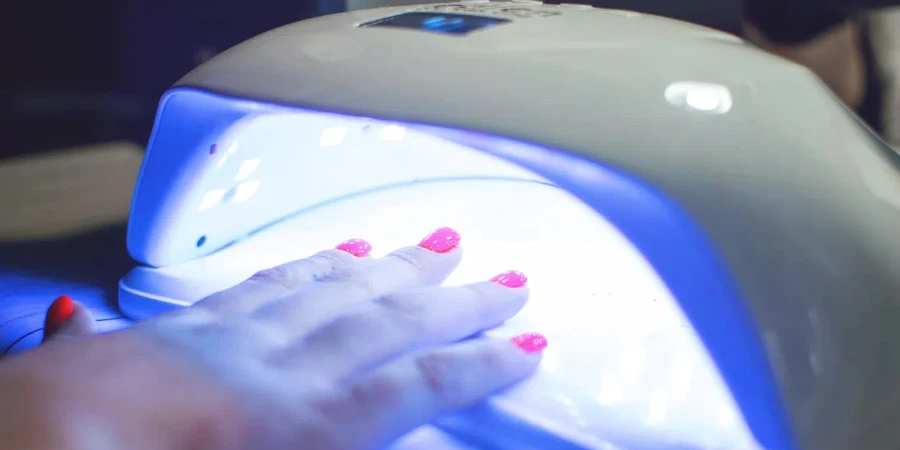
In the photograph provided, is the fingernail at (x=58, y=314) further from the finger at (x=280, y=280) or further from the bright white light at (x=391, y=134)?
the bright white light at (x=391, y=134)

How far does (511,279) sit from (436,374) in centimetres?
12

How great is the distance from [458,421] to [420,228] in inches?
8.4

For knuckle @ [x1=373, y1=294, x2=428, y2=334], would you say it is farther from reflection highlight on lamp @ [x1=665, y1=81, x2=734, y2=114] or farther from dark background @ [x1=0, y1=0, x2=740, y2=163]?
dark background @ [x1=0, y1=0, x2=740, y2=163]

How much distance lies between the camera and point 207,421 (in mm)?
247

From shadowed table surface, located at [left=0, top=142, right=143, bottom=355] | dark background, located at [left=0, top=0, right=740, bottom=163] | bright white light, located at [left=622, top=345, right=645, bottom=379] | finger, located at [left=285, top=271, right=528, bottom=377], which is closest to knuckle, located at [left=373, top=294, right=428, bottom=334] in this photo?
finger, located at [left=285, top=271, right=528, bottom=377]

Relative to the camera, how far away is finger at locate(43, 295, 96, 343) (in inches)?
11.9

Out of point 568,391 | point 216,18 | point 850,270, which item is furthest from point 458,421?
point 216,18

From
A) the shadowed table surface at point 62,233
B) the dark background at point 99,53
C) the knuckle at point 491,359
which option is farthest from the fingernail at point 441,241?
the dark background at point 99,53

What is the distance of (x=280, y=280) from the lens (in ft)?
1.23

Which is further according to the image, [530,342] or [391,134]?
[391,134]

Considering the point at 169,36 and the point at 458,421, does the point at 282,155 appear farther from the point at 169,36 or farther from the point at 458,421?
the point at 169,36

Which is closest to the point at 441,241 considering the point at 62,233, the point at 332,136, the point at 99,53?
the point at 332,136

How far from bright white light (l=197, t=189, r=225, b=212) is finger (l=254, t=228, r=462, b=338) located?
5.5 inches

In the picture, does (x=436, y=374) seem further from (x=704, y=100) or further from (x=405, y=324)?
(x=704, y=100)
